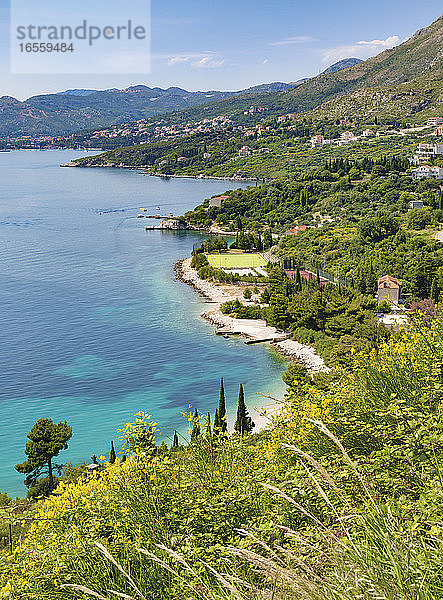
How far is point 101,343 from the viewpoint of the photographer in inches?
939

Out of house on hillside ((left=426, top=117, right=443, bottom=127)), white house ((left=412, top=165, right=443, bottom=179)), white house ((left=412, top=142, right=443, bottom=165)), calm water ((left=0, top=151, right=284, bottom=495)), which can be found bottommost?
calm water ((left=0, top=151, right=284, bottom=495))

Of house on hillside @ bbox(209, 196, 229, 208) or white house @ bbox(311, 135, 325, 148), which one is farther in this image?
white house @ bbox(311, 135, 325, 148)

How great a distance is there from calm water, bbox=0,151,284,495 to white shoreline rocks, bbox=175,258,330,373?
644 mm

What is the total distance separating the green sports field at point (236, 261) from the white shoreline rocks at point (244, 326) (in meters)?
2.21

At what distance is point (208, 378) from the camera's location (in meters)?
20.2

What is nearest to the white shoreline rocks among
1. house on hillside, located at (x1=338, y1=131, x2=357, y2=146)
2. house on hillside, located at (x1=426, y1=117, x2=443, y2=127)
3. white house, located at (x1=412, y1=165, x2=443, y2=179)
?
white house, located at (x1=412, y1=165, x2=443, y2=179)

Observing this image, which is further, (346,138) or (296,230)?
(346,138)

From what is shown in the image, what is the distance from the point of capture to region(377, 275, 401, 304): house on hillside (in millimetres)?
24531

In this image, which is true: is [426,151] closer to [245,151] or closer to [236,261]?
[236,261]

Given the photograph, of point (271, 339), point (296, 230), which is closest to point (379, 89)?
point (296, 230)

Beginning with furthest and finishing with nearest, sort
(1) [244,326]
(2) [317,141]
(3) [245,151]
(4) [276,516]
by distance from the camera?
1. (3) [245,151]
2. (2) [317,141]
3. (1) [244,326]
4. (4) [276,516]

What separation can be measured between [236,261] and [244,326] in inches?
525

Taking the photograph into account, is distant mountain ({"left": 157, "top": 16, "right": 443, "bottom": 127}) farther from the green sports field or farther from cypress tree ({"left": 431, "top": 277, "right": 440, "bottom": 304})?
cypress tree ({"left": 431, "top": 277, "right": 440, "bottom": 304})

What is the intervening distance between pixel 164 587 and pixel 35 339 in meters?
22.5
